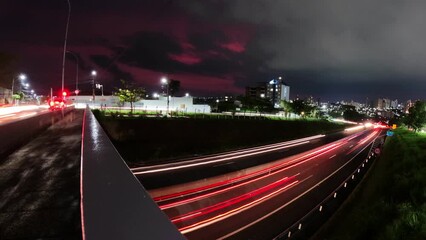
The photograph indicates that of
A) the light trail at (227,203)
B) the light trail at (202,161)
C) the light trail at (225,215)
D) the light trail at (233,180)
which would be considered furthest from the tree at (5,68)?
the light trail at (225,215)

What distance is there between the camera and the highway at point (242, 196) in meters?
15.7

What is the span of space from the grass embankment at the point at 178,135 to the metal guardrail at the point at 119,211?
28086 millimetres

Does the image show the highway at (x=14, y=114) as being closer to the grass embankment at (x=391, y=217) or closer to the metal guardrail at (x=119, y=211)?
the metal guardrail at (x=119, y=211)

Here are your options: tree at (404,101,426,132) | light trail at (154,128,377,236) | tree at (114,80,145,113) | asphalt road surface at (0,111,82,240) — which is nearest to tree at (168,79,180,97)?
tree at (114,80,145,113)

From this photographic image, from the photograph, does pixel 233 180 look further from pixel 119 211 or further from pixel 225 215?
pixel 119 211

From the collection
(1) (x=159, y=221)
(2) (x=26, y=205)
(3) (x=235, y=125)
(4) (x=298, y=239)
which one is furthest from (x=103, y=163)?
(3) (x=235, y=125)

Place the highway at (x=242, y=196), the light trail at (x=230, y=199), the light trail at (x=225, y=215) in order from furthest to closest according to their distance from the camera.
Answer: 1. the highway at (x=242, y=196)
2. the light trail at (x=230, y=199)
3. the light trail at (x=225, y=215)

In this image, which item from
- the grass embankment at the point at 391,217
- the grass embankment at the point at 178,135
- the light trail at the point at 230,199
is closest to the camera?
the grass embankment at the point at 391,217

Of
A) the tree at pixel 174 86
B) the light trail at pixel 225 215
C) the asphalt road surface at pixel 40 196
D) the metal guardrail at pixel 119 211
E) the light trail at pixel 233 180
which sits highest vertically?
the tree at pixel 174 86

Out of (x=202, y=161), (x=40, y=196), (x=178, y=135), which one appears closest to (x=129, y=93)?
(x=178, y=135)

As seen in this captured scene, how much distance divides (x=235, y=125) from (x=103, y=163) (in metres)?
51.8

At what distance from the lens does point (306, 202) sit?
23.1 m

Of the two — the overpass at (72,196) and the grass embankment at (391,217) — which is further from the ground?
the overpass at (72,196)

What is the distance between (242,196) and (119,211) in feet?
59.6
